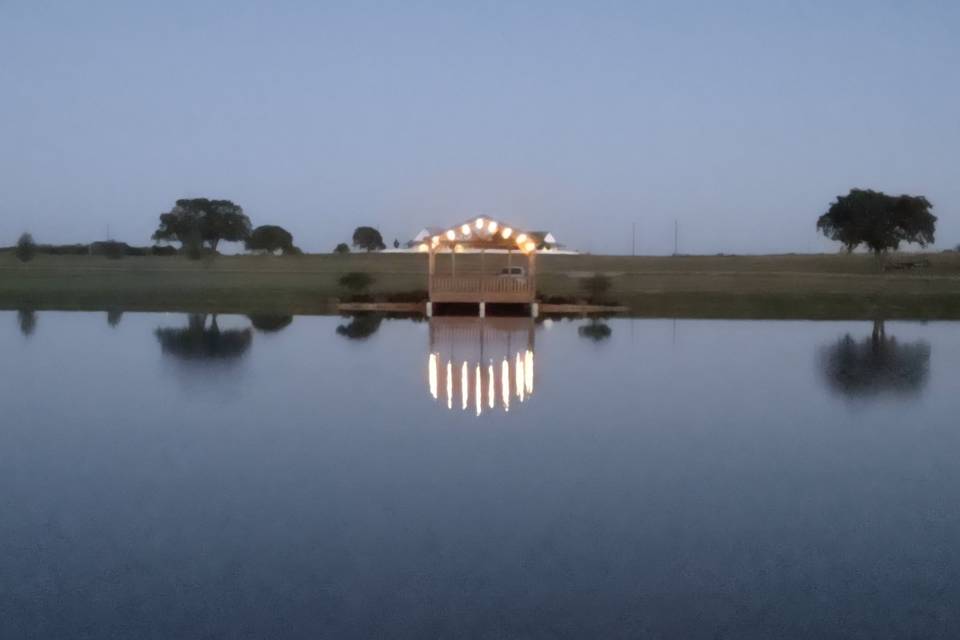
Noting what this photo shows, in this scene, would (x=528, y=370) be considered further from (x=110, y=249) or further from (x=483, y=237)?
(x=110, y=249)

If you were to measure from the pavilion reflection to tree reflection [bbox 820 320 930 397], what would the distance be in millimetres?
4485

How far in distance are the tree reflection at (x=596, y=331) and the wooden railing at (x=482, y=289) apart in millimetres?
3309

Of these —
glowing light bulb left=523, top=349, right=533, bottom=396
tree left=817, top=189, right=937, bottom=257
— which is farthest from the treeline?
glowing light bulb left=523, top=349, right=533, bottom=396

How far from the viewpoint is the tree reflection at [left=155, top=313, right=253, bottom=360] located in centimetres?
1866

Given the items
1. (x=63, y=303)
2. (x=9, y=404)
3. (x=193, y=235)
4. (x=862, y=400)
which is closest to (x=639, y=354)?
(x=862, y=400)

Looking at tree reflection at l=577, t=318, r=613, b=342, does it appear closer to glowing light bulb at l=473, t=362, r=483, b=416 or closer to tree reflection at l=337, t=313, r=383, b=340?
tree reflection at l=337, t=313, r=383, b=340

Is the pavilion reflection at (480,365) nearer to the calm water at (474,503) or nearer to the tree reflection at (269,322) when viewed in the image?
the calm water at (474,503)

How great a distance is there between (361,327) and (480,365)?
31.7 feet

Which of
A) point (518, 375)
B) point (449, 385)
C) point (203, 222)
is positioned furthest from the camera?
A: point (203, 222)

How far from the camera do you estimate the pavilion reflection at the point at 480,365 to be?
44.2 ft

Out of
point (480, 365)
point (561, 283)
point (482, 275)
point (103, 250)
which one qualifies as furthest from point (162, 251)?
point (480, 365)

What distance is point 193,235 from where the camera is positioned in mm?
83562

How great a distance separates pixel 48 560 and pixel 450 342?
51.1 feet

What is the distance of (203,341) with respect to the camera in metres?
21.4
